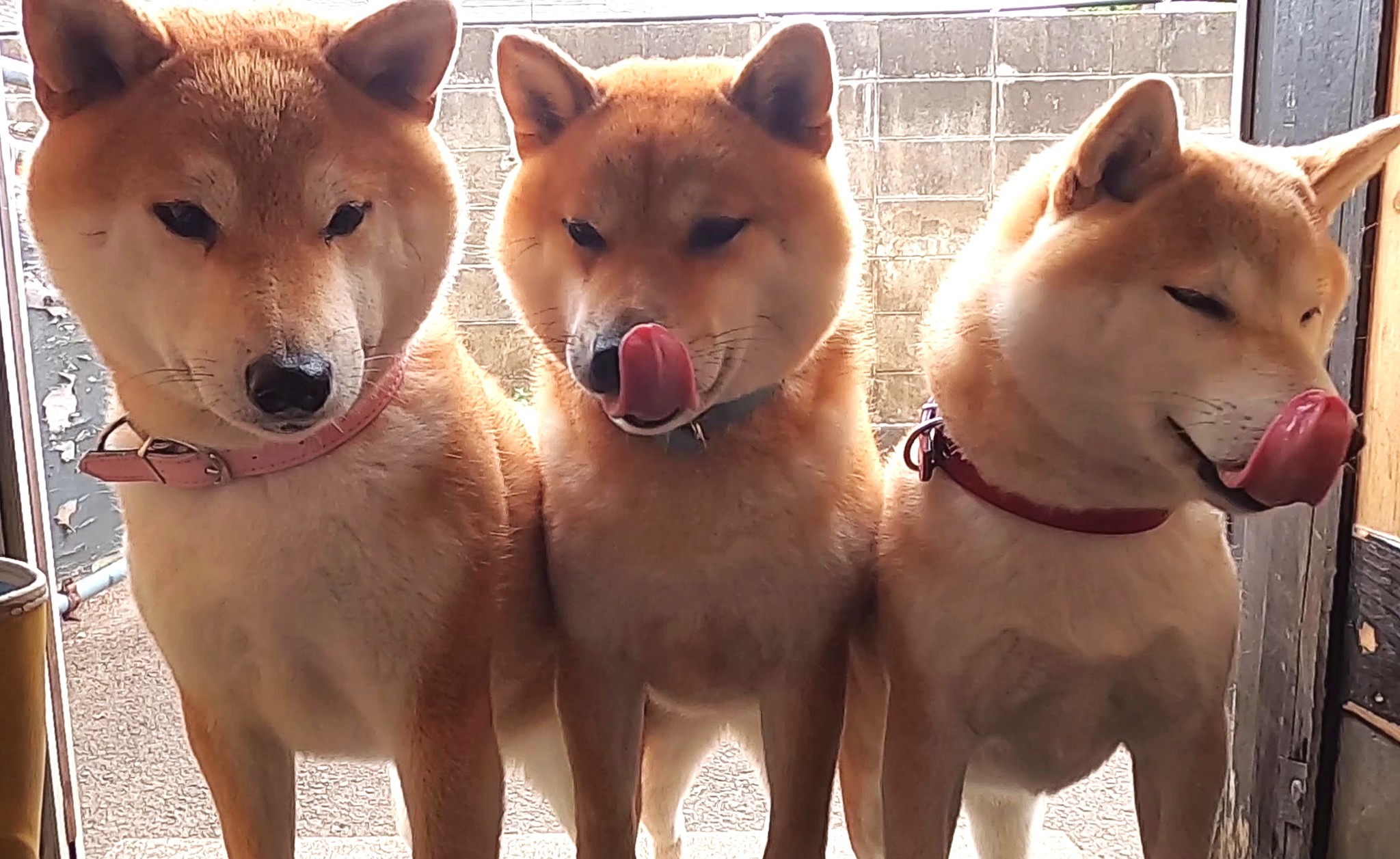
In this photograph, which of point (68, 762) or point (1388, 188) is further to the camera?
point (68, 762)

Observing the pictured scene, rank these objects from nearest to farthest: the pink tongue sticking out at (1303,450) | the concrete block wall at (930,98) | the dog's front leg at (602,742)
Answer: the pink tongue sticking out at (1303,450), the dog's front leg at (602,742), the concrete block wall at (930,98)

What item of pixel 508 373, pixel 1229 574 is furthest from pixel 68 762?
pixel 1229 574

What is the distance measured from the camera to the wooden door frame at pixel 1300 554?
4.05 feet

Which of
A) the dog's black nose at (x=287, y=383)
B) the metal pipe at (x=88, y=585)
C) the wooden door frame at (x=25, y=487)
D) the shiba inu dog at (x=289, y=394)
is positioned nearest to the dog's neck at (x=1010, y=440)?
the shiba inu dog at (x=289, y=394)

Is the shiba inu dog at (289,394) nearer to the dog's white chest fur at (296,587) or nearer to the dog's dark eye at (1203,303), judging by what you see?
the dog's white chest fur at (296,587)

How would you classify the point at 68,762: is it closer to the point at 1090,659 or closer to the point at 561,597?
the point at 561,597

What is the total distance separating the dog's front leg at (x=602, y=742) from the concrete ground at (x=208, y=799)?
51cm

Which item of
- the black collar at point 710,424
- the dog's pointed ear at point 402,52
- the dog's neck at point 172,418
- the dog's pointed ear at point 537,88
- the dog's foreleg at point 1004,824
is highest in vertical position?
the dog's pointed ear at point 402,52

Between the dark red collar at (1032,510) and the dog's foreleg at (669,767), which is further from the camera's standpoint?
the dog's foreleg at (669,767)

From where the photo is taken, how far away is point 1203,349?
0.91m

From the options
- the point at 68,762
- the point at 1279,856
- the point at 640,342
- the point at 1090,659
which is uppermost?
the point at 640,342

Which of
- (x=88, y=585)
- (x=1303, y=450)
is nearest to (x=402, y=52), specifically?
(x=1303, y=450)

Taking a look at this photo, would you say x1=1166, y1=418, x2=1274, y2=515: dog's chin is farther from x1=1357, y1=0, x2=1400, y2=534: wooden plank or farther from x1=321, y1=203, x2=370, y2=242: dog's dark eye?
x1=321, y1=203, x2=370, y2=242: dog's dark eye

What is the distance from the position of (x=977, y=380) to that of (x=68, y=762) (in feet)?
4.01
